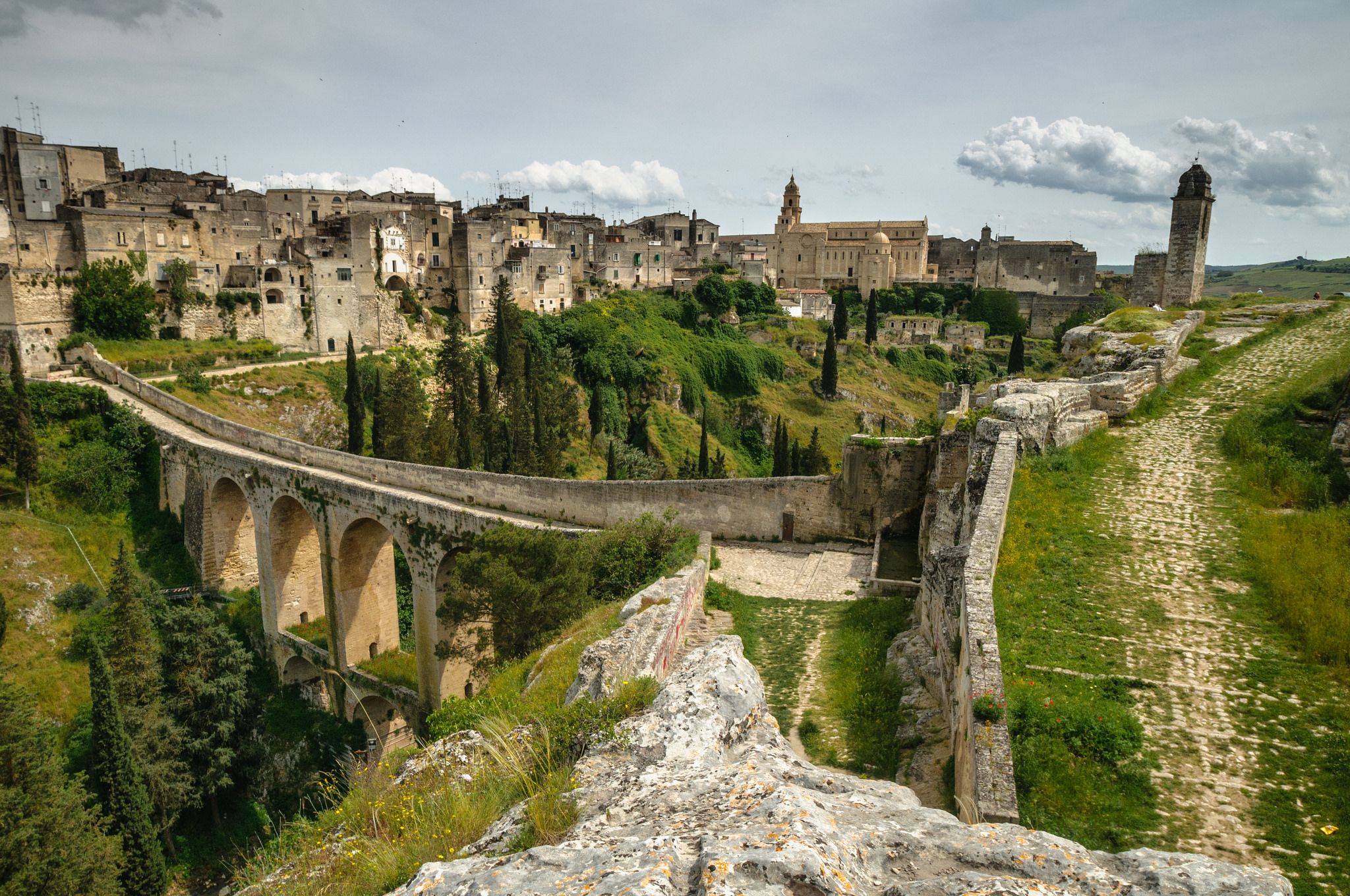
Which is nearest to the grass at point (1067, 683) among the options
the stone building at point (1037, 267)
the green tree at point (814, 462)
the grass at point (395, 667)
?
the grass at point (395, 667)

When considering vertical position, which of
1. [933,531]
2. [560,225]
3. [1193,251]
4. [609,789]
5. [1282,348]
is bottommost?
[933,531]

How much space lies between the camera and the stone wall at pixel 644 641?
671 cm

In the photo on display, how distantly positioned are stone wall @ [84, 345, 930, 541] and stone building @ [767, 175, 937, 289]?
206 feet

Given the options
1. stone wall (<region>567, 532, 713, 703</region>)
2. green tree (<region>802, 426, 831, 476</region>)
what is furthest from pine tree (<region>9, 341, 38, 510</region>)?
green tree (<region>802, 426, 831, 476</region>)

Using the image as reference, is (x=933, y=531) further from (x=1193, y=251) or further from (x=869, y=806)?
(x=1193, y=251)

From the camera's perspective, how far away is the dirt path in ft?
17.8

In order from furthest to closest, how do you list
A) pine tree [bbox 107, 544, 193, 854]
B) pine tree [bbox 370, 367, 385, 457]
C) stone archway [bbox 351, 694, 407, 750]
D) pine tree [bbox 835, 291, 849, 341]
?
1. pine tree [bbox 835, 291, 849, 341]
2. pine tree [bbox 370, 367, 385, 457]
3. stone archway [bbox 351, 694, 407, 750]
4. pine tree [bbox 107, 544, 193, 854]

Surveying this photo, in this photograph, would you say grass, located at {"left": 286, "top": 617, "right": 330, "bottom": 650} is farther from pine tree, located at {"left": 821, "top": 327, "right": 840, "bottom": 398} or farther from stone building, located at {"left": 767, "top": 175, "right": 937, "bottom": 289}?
stone building, located at {"left": 767, "top": 175, "right": 937, "bottom": 289}

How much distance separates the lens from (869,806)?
386cm

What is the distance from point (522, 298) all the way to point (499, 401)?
13.9 m

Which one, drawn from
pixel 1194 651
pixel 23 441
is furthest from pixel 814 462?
pixel 1194 651

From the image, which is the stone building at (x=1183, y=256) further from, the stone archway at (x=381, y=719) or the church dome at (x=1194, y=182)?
the stone archway at (x=381, y=719)

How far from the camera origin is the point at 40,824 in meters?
14.3

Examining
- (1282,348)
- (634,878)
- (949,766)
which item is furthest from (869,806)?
(1282,348)
